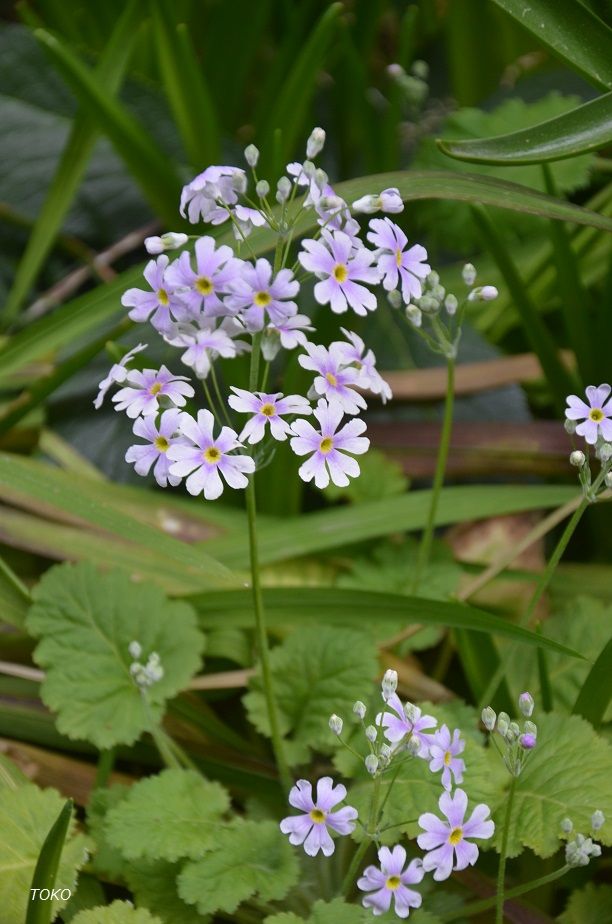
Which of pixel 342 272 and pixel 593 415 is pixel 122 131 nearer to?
pixel 342 272

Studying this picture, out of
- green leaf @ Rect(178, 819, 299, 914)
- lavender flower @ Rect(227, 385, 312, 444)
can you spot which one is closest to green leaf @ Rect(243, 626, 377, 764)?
green leaf @ Rect(178, 819, 299, 914)

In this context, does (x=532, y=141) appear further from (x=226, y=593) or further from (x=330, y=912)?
(x=330, y=912)

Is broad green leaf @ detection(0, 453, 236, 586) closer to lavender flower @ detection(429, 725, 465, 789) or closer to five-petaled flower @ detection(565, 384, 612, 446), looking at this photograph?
lavender flower @ detection(429, 725, 465, 789)

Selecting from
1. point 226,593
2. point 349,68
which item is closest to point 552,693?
point 226,593

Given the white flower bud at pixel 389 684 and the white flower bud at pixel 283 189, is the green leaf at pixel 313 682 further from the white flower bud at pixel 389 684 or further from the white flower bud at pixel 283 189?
the white flower bud at pixel 283 189

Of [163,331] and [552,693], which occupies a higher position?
[163,331]

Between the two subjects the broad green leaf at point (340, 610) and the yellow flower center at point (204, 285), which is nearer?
the yellow flower center at point (204, 285)

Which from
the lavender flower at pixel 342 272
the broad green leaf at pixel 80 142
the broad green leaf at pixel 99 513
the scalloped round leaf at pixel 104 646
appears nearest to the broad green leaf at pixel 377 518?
the broad green leaf at pixel 99 513
